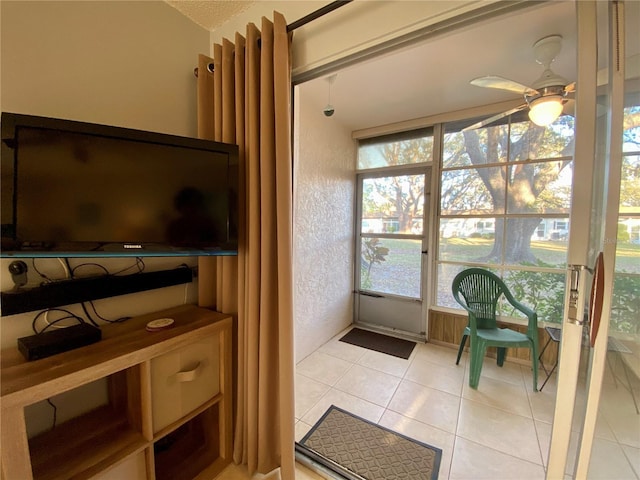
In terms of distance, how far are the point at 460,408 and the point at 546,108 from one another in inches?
82.5

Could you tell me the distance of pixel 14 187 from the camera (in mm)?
810

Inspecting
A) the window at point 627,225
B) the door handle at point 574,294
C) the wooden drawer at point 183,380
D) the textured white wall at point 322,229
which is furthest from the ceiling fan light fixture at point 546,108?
the wooden drawer at point 183,380

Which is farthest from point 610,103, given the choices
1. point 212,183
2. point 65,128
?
point 65,128

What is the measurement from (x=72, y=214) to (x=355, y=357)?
2.39m

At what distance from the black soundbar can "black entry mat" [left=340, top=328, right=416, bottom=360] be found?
211 centimetres

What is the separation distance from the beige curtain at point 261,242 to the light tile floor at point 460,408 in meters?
0.51

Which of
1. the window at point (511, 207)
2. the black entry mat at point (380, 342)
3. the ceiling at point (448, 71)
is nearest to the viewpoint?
the ceiling at point (448, 71)

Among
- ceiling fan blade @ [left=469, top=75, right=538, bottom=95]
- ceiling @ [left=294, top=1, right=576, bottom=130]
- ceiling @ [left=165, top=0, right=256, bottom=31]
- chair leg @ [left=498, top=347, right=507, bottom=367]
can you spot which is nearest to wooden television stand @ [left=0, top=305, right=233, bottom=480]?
ceiling @ [left=294, top=1, right=576, bottom=130]

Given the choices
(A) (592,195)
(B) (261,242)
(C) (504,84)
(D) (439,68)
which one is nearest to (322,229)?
(B) (261,242)

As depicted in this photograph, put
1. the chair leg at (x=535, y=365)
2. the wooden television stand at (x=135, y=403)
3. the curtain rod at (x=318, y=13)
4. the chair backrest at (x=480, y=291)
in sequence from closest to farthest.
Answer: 1. the wooden television stand at (x=135, y=403)
2. the curtain rod at (x=318, y=13)
3. the chair leg at (x=535, y=365)
4. the chair backrest at (x=480, y=291)

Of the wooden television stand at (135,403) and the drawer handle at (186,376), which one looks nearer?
the wooden television stand at (135,403)

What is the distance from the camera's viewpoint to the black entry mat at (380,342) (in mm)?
2582

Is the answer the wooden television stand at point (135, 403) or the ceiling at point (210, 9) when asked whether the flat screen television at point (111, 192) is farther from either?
the ceiling at point (210, 9)

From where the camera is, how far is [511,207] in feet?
Answer: 7.88
